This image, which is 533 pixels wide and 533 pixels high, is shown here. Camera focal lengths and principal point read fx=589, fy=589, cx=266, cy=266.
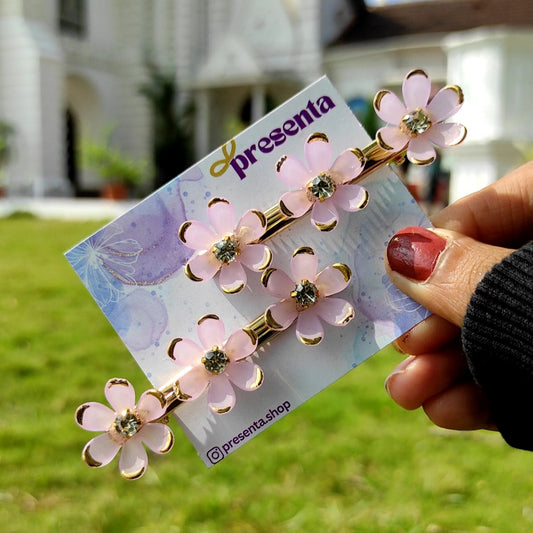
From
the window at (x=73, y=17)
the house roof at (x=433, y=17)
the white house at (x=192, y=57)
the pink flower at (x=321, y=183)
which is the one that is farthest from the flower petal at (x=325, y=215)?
the window at (x=73, y=17)

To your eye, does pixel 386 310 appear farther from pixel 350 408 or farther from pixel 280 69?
pixel 280 69

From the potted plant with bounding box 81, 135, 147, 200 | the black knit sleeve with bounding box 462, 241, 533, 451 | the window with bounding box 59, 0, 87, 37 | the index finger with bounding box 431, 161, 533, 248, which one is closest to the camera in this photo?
the black knit sleeve with bounding box 462, 241, 533, 451

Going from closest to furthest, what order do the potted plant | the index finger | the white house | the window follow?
1. the index finger
2. the potted plant
3. the white house
4. the window

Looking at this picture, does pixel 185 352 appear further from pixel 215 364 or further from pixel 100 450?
pixel 100 450

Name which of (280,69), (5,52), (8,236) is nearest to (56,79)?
(5,52)

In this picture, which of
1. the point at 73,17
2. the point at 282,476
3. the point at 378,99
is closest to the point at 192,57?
the point at 73,17

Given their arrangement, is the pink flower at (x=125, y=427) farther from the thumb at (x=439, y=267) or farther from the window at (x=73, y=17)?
the window at (x=73, y=17)

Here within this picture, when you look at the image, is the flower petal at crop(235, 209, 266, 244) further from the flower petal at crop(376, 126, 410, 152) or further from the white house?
the white house

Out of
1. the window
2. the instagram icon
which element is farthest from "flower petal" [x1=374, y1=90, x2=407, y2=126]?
the window
